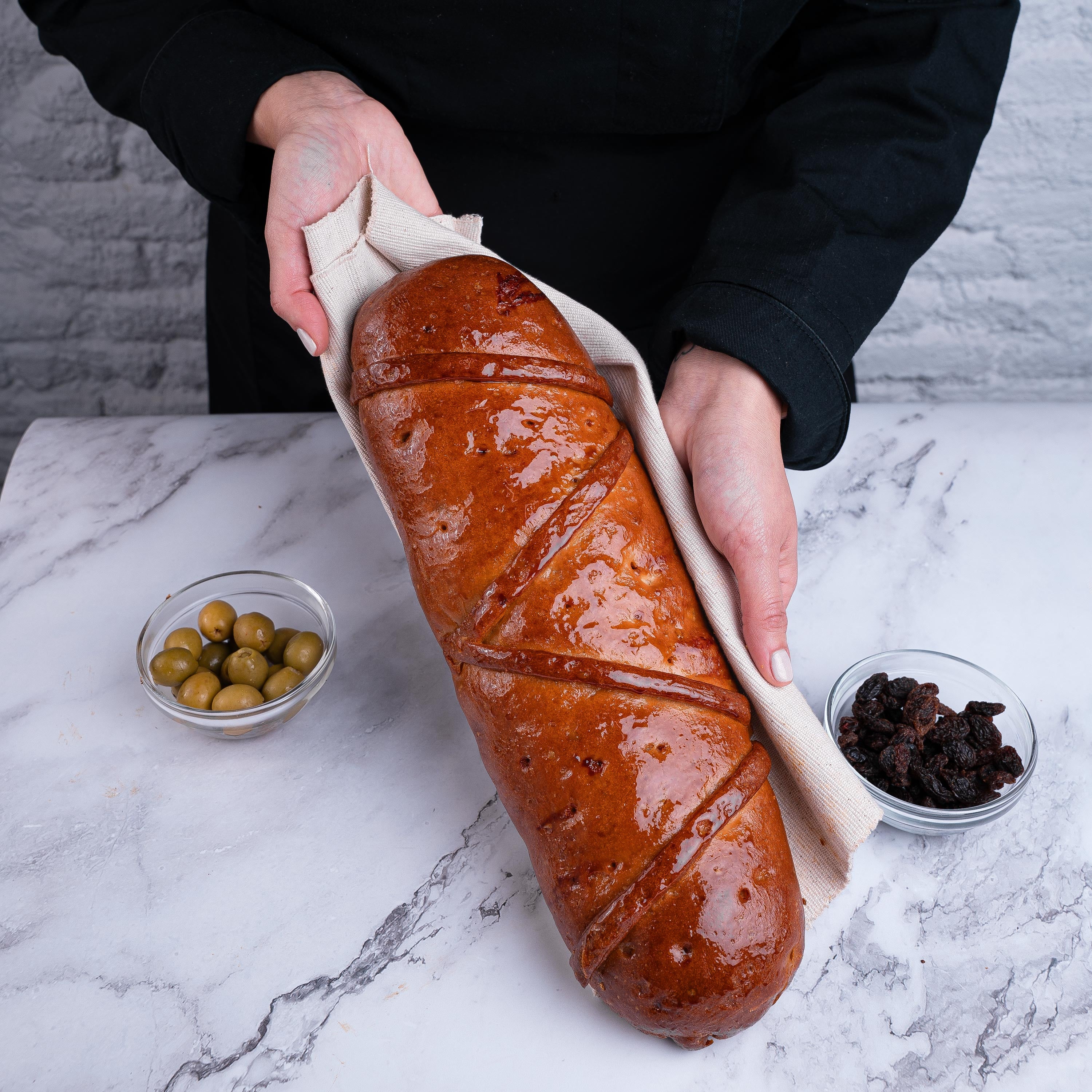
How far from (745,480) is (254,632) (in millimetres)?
716

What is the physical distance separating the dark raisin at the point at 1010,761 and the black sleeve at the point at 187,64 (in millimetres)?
1358

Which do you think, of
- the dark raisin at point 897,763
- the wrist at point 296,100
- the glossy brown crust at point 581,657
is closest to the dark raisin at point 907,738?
the dark raisin at point 897,763

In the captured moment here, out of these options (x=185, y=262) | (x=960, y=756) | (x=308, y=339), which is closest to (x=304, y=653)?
(x=308, y=339)

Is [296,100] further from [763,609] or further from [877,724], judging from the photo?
[877,724]

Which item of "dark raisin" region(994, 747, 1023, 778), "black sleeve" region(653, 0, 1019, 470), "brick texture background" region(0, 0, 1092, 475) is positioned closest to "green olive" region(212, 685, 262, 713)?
"black sleeve" region(653, 0, 1019, 470)

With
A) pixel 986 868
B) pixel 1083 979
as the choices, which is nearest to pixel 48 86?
pixel 986 868

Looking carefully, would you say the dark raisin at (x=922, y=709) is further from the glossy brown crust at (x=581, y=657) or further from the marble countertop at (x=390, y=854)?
the glossy brown crust at (x=581, y=657)

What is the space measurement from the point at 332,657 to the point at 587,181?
922 millimetres

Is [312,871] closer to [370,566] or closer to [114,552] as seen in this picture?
[370,566]

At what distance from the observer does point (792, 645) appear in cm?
146

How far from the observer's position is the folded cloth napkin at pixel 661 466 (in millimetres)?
1112

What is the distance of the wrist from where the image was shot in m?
1.34

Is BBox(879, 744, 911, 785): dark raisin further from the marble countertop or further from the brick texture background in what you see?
the brick texture background

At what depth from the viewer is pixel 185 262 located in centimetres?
260
